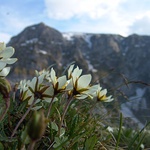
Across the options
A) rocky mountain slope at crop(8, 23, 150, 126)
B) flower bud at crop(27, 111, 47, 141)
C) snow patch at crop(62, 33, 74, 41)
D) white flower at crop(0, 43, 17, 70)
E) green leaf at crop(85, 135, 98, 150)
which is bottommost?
rocky mountain slope at crop(8, 23, 150, 126)

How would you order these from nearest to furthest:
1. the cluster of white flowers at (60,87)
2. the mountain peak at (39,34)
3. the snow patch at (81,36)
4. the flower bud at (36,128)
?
the flower bud at (36,128) < the cluster of white flowers at (60,87) < the mountain peak at (39,34) < the snow patch at (81,36)

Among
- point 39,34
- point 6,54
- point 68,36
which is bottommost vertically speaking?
point 68,36

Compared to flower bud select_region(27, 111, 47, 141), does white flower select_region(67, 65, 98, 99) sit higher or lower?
lower

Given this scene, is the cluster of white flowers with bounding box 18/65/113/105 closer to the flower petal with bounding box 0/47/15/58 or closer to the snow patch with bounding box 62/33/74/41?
the flower petal with bounding box 0/47/15/58

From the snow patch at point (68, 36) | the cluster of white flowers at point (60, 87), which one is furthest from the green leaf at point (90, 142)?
the snow patch at point (68, 36)

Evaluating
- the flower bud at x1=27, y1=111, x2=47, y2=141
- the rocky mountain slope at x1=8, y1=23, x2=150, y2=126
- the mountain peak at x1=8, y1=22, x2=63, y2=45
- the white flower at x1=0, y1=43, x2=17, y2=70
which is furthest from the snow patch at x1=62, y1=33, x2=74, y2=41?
the flower bud at x1=27, y1=111, x2=47, y2=141

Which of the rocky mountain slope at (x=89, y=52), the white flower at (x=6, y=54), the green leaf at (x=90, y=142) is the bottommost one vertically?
the rocky mountain slope at (x=89, y=52)

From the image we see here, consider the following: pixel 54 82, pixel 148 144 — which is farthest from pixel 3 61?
pixel 148 144

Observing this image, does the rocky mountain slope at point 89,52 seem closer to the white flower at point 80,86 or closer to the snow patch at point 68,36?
the snow patch at point 68,36

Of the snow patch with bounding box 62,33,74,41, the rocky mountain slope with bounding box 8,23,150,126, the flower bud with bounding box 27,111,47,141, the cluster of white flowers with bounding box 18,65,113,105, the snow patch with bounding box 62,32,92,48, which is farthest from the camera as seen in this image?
the snow patch with bounding box 62,32,92,48

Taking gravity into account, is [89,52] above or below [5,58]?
below

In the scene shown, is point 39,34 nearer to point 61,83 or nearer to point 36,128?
point 61,83

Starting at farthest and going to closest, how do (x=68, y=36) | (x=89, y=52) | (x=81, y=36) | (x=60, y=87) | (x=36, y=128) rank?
(x=81, y=36), (x=68, y=36), (x=89, y=52), (x=60, y=87), (x=36, y=128)

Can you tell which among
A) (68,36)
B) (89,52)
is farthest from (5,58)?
(68,36)
